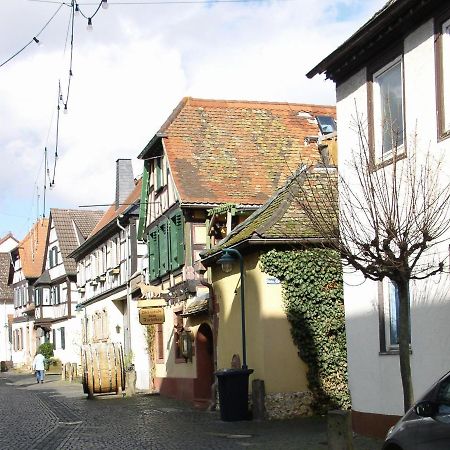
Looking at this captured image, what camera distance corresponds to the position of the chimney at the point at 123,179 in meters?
43.4

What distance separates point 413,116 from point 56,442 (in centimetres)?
856

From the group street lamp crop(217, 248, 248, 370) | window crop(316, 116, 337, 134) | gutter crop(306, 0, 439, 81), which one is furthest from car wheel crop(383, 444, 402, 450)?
window crop(316, 116, 337, 134)

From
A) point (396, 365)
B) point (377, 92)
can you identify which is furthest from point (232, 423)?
point (377, 92)

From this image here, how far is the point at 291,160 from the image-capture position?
28141 mm

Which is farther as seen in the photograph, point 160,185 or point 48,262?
point 48,262

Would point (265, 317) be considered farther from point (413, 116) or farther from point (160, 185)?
point (160, 185)

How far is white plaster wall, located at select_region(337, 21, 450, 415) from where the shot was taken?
12.4 meters

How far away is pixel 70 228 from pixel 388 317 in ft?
146

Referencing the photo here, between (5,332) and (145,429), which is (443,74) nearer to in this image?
(145,429)

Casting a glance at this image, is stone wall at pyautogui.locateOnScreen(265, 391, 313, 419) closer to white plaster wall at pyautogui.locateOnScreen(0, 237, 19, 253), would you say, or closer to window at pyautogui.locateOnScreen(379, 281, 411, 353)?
window at pyautogui.locateOnScreen(379, 281, 411, 353)

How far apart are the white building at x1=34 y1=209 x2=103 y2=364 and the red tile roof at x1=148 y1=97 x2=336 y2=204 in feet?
83.0

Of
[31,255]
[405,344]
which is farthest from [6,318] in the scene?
Answer: [405,344]

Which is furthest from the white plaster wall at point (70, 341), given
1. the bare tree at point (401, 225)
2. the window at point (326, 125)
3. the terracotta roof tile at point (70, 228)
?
the bare tree at point (401, 225)

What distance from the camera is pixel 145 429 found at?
1836 cm
